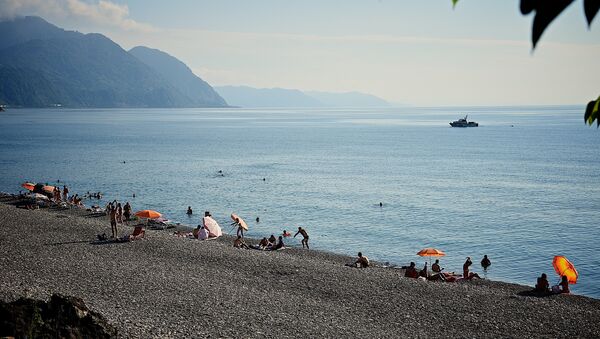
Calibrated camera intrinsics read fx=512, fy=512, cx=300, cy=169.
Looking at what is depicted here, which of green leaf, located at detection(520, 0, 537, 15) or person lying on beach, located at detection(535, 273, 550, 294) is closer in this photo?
green leaf, located at detection(520, 0, 537, 15)

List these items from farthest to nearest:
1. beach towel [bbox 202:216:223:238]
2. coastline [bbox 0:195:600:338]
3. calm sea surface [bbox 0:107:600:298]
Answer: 1. calm sea surface [bbox 0:107:600:298]
2. beach towel [bbox 202:216:223:238]
3. coastline [bbox 0:195:600:338]

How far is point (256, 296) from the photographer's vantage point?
20.0 meters

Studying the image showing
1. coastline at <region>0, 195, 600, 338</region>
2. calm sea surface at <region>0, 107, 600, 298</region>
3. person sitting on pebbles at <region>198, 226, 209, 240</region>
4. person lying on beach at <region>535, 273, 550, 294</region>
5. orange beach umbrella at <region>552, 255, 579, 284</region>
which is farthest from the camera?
calm sea surface at <region>0, 107, 600, 298</region>

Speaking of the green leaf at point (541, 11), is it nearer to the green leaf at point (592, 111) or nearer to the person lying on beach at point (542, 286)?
the green leaf at point (592, 111)

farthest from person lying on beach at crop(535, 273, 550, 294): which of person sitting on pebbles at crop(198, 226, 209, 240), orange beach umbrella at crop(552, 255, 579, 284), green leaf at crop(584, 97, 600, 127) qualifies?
green leaf at crop(584, 97, 600, 127)

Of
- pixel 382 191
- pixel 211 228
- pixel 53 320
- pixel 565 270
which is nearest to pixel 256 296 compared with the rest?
pixel 53 320

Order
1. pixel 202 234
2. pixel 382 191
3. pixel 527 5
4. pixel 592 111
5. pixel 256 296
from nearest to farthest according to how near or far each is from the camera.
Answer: pixel 527 5
pixel 592 111
pixel 256 296
pixel 202 234
pixel 382 191

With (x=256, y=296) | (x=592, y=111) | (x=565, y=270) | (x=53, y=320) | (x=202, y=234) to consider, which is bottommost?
(x=202, y=234)

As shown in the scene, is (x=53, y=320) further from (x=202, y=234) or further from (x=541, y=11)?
(x=202, y=234)

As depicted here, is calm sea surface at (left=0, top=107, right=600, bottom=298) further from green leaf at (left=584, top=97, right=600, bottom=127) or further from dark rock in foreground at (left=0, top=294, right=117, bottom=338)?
green leaf at (left=584, top=97, right=600, bottom=127)

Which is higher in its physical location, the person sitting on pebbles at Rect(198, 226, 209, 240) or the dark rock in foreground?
the dark rock in foreground

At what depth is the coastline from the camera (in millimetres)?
16906

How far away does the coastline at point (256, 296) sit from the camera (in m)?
16.9

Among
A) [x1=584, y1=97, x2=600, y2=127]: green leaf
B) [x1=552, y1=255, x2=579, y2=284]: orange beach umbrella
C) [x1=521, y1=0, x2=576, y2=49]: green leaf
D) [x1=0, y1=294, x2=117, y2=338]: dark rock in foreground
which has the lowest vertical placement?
[x1=552, y1=255, x2=579, y2=284]: orange beach umbrella
